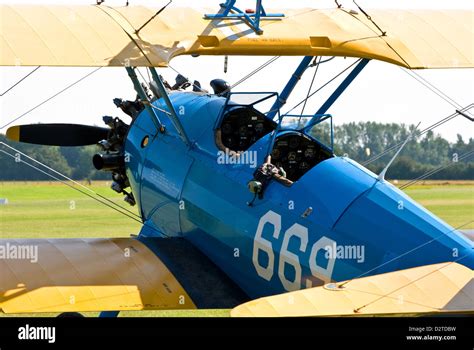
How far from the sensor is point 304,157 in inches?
326

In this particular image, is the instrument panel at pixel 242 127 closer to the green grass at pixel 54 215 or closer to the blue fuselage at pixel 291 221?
the blue fuselage at pixel 291 221

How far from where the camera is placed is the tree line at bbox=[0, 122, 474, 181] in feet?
87.3

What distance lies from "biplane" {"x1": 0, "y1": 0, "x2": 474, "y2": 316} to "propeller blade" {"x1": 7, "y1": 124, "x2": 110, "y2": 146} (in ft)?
1.49

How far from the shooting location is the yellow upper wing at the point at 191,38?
779cm

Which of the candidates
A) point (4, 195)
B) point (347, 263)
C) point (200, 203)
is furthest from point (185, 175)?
point (4, 195)

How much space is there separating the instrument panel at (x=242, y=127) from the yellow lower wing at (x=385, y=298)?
3.15 m

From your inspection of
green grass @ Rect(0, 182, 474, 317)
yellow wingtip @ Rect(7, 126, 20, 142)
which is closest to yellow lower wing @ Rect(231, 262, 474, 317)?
green grass @ Rect(0, 182, 474, 317)

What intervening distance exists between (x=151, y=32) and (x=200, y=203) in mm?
1505

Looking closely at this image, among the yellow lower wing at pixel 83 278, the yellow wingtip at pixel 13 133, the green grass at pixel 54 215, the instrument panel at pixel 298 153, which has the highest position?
the yellow wingtip at pixel 13 133

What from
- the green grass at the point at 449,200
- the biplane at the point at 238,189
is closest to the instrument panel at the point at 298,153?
the biplane at the point at 238,189

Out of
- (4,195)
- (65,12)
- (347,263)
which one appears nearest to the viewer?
(347,263)

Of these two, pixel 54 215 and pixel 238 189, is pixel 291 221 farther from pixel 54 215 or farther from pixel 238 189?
pixel 54 215

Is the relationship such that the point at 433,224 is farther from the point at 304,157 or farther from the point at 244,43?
the point at 244,43

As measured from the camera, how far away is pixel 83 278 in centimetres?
779
